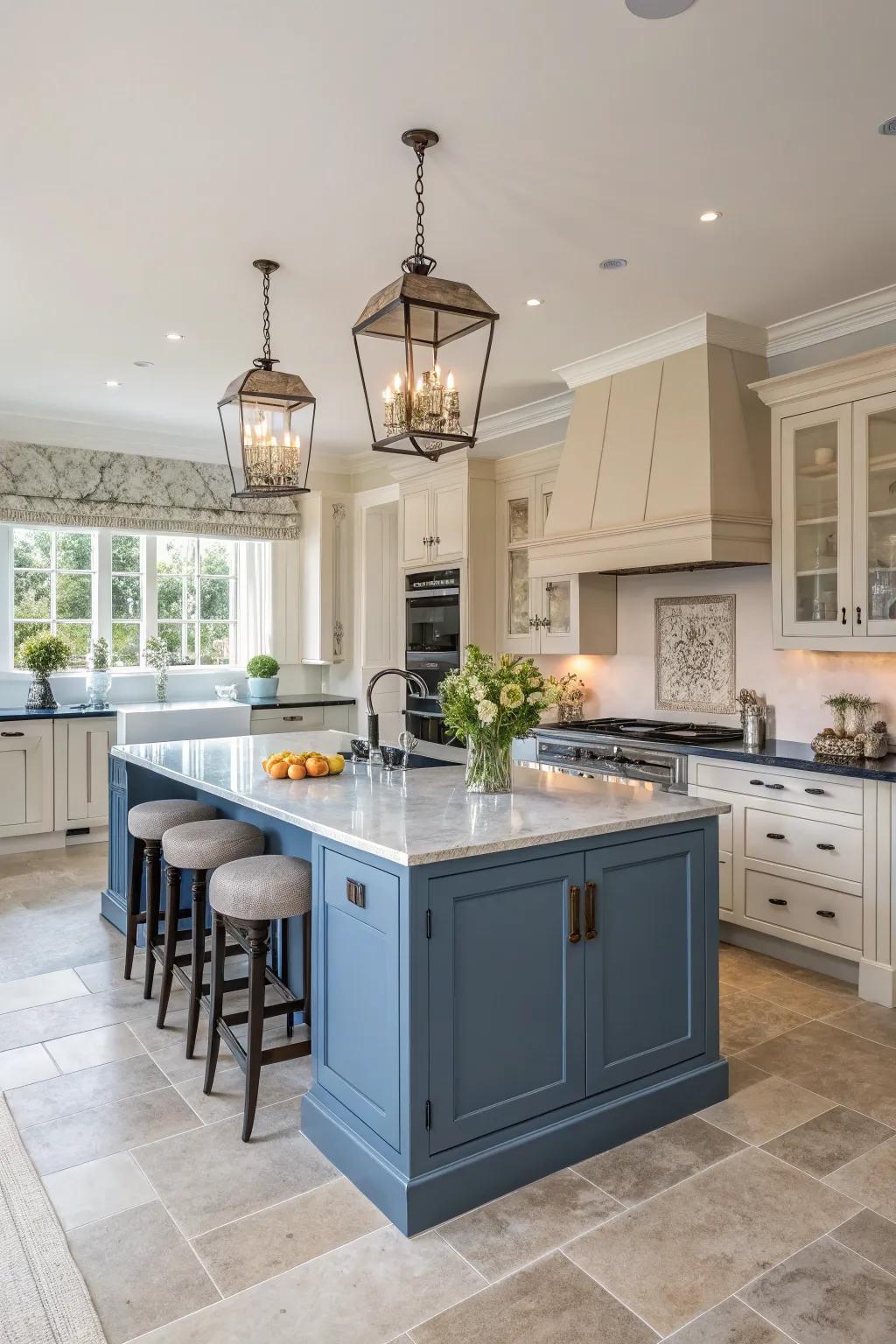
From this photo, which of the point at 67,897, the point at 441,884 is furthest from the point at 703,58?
the point at 67,897

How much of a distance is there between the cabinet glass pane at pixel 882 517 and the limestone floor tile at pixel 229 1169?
2.95 metres

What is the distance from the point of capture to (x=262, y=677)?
711cm

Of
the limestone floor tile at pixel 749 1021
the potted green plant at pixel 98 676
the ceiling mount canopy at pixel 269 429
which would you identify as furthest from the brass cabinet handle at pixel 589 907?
the potted green plant at pixel 98 676

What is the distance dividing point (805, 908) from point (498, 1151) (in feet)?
6.77

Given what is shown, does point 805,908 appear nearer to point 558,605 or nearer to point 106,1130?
point 558,605

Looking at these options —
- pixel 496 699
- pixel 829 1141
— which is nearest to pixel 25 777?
pixel 496 699

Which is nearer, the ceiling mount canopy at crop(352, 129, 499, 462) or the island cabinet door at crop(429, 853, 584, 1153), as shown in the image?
the island cabinet door at crop(429, 853, 584, 1153)

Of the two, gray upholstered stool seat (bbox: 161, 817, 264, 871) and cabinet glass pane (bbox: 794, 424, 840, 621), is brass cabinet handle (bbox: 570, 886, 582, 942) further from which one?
cabinet glass pane (bbox: 794, 424, 840, 621)

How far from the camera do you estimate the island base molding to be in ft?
7.13

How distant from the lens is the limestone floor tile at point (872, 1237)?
2076 mm

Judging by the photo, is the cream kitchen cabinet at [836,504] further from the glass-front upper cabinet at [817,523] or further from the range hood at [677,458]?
the range hood at [677,458]

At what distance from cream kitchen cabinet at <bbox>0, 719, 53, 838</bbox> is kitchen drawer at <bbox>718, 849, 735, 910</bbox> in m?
4.34

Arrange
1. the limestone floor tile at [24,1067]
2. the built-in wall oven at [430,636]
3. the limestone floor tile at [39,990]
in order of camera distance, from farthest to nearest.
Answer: the built-in wall oven at [430,636]
the limestone floor tile at [39,990]
the limestone floor tile at [24,1067]

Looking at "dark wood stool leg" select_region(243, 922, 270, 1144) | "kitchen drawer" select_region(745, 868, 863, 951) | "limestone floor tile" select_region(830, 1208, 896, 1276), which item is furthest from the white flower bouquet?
"kitchen drawer" select_region(745, 868, 863, 951)
